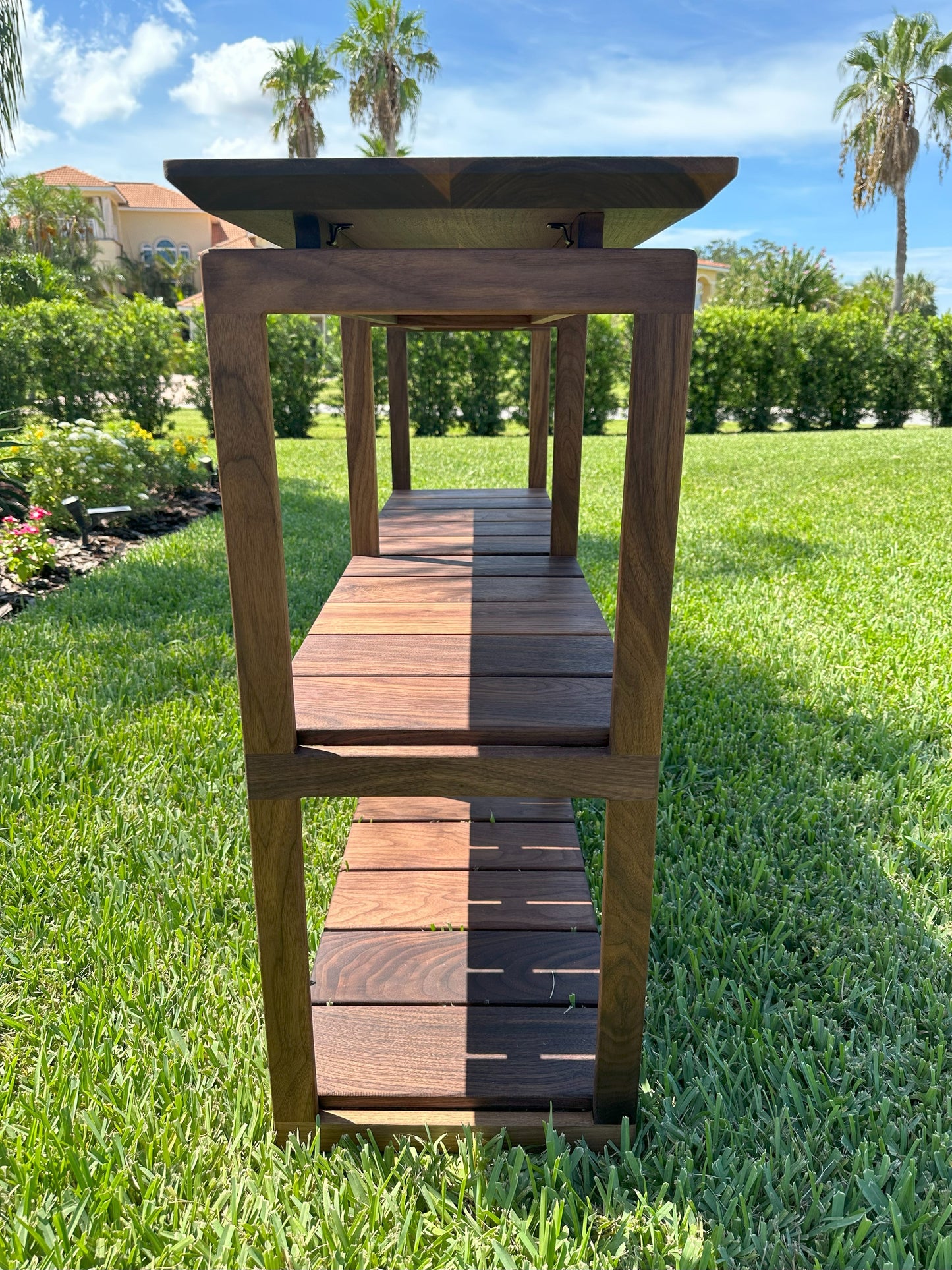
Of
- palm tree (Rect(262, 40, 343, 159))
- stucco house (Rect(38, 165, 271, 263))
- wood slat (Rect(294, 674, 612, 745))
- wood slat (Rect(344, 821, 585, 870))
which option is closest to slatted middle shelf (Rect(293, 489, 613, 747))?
wood slat (Rect(294, 674, 612, 745))

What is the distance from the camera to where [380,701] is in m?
1.48

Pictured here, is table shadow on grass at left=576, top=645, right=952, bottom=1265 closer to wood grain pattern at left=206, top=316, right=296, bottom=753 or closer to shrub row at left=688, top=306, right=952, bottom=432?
wood grain pattern at left=206, top=316, right=296, bottom=753

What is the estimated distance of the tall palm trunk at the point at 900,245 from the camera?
30266 mm

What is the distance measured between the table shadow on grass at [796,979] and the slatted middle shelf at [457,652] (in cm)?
73

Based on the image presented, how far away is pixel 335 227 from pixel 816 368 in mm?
15428

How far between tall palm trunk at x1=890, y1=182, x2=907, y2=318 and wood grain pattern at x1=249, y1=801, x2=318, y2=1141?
3425 cm

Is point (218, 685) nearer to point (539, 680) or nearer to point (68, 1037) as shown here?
point (68, 1037)

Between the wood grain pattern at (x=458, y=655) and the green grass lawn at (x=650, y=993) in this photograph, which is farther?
the wood grain pattern at (x=458, y=655)

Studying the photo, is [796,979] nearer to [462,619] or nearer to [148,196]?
[462,619]

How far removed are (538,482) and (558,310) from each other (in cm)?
286

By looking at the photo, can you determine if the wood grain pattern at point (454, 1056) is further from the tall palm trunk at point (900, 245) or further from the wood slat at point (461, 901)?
the tall palm trunk at point (900, 245)

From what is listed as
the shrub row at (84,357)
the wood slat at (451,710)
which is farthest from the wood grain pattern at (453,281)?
the shrub row at (84,357)

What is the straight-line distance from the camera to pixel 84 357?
10586mm

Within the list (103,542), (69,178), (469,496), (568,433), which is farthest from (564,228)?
(69,178)
